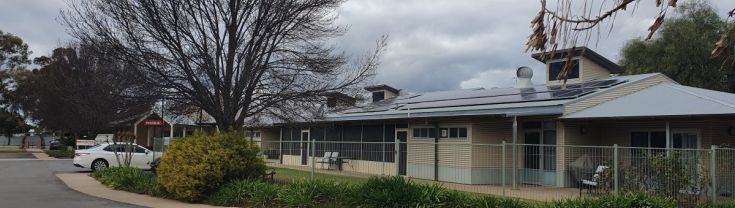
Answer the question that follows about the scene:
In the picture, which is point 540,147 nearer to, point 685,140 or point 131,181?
→ point 685,140

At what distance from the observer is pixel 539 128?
22.1 m

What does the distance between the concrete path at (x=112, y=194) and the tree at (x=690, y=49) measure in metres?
28.1

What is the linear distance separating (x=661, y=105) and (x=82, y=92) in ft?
92.5

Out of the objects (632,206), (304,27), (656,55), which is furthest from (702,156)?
(656,55)

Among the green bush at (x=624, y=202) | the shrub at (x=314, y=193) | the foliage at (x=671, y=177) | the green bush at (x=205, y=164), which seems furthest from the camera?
the green bush at (x=205, y=164)

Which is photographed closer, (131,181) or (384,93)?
(131,181)

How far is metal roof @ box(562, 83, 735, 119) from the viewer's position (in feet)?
56.6

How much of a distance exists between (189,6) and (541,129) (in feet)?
39.1

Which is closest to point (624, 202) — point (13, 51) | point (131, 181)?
point (131, 181)

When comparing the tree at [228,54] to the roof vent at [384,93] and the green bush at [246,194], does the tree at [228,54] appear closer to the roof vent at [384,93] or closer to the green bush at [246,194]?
the green bush at [246,194]

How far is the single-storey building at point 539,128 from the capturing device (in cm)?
1794

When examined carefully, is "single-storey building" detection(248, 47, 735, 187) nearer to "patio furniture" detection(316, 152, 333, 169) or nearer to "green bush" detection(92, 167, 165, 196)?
"patio furniture" detection(316, 152, 333, 169)

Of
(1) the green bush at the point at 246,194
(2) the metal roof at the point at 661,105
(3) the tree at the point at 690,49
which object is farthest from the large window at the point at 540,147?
(3) the tree at the point at 690,49

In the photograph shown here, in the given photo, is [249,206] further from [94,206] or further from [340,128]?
[340,128]
